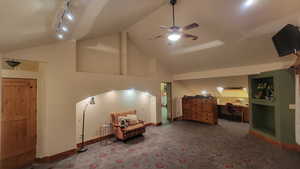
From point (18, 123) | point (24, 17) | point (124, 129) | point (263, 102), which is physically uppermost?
point (24, 17)

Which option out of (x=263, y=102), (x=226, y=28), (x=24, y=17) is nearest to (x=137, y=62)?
(x=226, y=28)

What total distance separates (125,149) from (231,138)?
357cm

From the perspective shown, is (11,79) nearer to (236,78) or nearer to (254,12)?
(254,12)

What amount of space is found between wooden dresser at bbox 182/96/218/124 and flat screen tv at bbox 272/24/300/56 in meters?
3.52

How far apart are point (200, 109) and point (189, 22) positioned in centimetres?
436

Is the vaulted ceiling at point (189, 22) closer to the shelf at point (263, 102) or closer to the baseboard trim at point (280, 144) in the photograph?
the shelf at point (263, 102)

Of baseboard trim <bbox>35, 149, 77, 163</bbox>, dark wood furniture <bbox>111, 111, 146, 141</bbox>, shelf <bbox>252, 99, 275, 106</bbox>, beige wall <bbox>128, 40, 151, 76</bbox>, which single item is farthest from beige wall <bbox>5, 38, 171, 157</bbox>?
shelf <bbox>252, 99, 275, 106</bbox>

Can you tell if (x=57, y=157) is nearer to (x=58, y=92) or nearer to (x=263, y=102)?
(x=58, y=92)

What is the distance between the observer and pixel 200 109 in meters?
6.57

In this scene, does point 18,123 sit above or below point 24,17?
below

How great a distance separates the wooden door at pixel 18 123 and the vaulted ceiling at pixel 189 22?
0.95 metres

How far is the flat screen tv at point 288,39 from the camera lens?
2.75 m

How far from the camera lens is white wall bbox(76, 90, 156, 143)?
4222 millimetres

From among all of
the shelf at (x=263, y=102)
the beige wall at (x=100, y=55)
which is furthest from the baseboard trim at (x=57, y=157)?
the shelf at (x=263, y=102)
